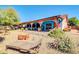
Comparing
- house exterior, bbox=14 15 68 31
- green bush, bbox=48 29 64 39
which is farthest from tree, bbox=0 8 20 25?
green bush, bbox=48 29 64 39

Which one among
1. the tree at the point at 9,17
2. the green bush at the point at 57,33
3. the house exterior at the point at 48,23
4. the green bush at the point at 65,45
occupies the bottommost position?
the green bush at the point at 65,45

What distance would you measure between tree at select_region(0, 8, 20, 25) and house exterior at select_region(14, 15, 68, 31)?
0.26ft

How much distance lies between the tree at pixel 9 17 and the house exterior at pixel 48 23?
79 mm

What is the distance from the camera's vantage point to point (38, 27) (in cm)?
167

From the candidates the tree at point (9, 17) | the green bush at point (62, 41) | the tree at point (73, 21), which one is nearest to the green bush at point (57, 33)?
the green bush at point (62, 41)

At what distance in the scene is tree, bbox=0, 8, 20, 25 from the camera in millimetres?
1642

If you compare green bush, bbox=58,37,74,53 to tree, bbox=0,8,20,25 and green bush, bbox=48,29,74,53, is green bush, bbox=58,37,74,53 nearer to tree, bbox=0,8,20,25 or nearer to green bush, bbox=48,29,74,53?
green bush, bbox=48,29,74,53

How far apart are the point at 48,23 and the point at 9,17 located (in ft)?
1.18

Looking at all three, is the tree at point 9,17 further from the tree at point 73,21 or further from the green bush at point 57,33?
the tree at point 73,21

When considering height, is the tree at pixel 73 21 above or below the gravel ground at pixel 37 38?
above

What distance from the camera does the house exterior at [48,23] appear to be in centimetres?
164

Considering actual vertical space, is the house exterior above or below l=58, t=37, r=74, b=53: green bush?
above
